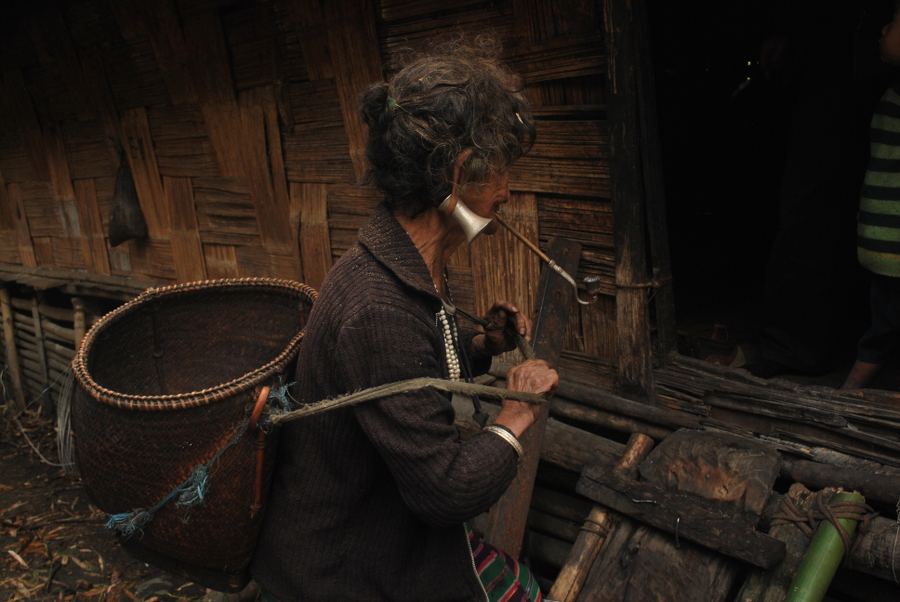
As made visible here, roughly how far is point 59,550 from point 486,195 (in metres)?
3.97

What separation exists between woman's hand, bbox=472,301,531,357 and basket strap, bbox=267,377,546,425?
1.62ft

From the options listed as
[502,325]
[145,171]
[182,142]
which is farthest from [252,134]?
[502,325]

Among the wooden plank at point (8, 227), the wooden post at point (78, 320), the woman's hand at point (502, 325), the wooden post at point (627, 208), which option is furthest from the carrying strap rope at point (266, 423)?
the wooden plank at point (8, 227)

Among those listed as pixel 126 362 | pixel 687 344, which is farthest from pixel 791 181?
pixel 126 362

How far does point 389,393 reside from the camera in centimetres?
134

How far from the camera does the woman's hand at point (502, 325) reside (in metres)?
2.01

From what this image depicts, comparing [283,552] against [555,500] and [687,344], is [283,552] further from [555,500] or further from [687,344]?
[687,344]

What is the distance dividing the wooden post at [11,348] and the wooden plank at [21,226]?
0.38 meters

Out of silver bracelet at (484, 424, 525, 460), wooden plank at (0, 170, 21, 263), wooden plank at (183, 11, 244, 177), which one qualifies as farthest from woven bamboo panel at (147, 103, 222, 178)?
silver bracelet at (484, 424, 525, 460)

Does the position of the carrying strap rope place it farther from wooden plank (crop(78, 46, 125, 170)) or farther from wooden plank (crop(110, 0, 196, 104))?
wooden plank (crop(78, 46, 125, 170))

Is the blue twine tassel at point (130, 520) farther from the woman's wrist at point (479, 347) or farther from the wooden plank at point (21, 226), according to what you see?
the wooden plank at point (21, 226)

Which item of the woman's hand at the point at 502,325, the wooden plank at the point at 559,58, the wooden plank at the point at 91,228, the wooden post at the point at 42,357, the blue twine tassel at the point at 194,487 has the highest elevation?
the wooden plank at the point at 559,58

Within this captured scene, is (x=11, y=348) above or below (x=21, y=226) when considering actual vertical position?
below

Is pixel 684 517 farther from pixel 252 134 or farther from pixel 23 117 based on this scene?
pixel 23 117
